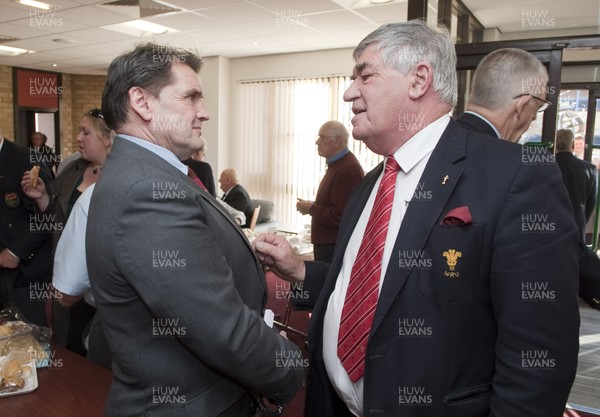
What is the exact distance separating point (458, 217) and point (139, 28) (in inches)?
245

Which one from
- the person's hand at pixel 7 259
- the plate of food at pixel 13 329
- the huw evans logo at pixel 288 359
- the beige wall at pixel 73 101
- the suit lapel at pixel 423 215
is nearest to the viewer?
the suit lapel at pixel 423 215

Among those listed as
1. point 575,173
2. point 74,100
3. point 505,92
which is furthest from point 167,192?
point 74,100

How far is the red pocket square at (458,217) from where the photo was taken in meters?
0.98

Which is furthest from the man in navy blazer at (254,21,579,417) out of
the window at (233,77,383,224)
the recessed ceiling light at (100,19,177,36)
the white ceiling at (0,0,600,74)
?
the window at (233,77,383,224)

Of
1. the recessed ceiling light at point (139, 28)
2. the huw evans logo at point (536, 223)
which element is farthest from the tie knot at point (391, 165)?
the recessed ceiling light at point (139, 28)

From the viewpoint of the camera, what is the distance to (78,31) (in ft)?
20.6

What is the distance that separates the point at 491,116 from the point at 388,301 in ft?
3.16

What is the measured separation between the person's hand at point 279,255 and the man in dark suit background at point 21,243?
5.37 feet

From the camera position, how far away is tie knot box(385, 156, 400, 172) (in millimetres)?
1206

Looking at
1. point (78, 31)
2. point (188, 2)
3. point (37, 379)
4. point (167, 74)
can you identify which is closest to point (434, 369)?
point (167, 74)

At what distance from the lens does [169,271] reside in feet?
3.21

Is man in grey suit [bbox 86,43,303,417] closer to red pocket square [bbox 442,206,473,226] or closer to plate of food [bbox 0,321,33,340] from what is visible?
red pocket square [bbox 442,206,473,226]

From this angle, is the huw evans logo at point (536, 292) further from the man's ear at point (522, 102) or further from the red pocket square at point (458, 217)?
the man's ear at point (522, 102)

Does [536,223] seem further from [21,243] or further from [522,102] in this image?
[21,243]
